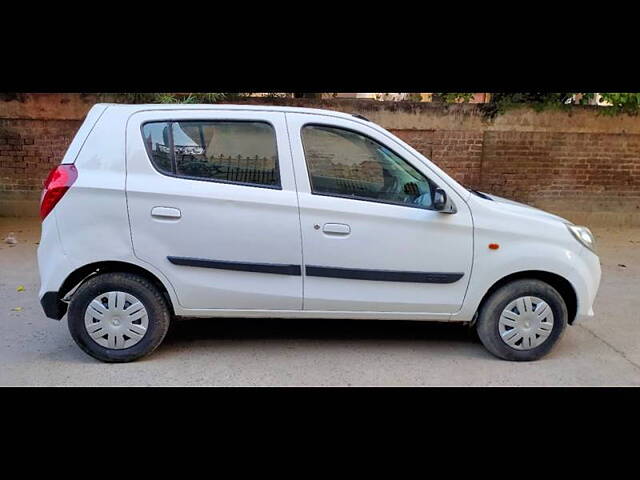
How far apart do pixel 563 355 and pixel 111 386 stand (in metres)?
3.32

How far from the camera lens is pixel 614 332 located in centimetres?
393

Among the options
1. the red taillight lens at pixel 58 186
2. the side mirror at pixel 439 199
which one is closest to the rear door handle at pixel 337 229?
the side mirror at pixel 439 199

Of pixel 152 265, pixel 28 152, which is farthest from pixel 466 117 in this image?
pixel 28 152

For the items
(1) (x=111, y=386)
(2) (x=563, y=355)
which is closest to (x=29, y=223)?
(1) (x=111, y=386)

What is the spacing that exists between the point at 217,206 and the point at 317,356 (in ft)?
4.43

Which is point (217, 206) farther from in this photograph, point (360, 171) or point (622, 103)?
point (622, 103)

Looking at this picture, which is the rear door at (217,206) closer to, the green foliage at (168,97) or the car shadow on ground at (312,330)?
the car shadow on ground at (312,330)

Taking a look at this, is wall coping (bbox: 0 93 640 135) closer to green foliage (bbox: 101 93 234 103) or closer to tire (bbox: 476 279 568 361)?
green foliage (bbox: 101 93 234 103)

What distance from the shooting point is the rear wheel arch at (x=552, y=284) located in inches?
131

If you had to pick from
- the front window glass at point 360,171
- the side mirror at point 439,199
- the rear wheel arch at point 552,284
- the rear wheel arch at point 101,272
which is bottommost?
the rear wheel arch at point 552,284

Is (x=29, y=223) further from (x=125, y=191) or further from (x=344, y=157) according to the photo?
(x=344, y=157)

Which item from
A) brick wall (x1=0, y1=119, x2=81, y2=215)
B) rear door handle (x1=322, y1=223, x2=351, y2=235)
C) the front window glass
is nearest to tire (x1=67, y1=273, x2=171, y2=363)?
rear door handle (x1=322, y1=223, x2=351, y2=235)

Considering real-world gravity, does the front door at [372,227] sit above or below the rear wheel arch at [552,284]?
above

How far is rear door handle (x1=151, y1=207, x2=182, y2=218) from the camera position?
10.1 ft
